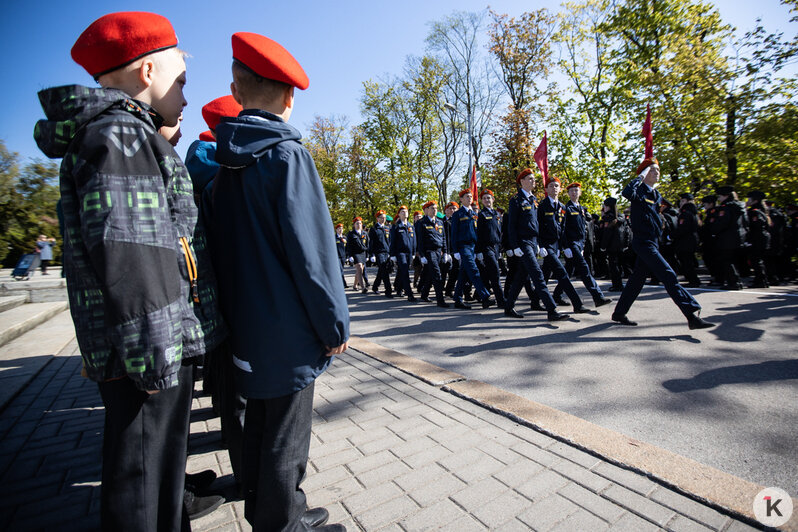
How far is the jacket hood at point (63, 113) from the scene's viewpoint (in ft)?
4.01

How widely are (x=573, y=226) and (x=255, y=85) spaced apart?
7.38 m

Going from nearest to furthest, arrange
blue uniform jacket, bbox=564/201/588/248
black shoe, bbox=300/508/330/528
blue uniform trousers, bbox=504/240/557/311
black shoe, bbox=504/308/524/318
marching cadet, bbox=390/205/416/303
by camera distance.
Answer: black shoe, bbox=300/508/330/528 < blue uniform trousers, bbox=504/240/557/311 < black shoe, bbox=504/308/524/318 < blue uniform jacket, bbox=564/201/588/248 < marching cadet, bbox=390/205/416/303

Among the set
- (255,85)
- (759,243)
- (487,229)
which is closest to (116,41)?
(255,85)

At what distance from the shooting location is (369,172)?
31781mm

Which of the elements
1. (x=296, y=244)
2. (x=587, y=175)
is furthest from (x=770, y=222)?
(x=296, y=244)

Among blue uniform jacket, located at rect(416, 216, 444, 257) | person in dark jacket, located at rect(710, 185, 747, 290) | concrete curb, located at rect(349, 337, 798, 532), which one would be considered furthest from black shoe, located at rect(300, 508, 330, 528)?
person in dark jacket, located at rect(710, 185, 747, 290)

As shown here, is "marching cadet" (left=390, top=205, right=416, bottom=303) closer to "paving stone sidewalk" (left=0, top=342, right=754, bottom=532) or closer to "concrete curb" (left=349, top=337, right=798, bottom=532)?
"concrete curb" (left=349, top=337, right=798, bottom=532)

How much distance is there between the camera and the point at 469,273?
8.22 meters

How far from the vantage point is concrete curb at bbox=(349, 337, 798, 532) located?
1.88 meters

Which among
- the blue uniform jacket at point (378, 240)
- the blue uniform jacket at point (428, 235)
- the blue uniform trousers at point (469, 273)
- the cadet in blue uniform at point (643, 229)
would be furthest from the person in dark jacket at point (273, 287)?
the blue uniform jacket at point (378, 240)

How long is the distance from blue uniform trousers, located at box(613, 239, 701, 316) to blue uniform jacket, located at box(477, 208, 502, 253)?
302cm

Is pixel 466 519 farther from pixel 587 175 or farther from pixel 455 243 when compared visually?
pixel 587 175

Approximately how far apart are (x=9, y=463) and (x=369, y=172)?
3044cm

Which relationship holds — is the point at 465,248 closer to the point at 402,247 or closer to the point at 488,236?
the point at 488,236
